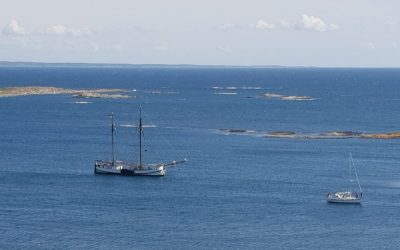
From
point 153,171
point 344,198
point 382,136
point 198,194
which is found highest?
point 382,136

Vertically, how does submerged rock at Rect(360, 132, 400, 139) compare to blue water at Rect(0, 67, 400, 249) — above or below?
above

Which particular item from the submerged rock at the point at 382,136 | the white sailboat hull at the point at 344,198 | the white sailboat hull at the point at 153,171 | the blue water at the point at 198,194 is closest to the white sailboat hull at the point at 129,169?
the white sailboat hull at the point at 153,171

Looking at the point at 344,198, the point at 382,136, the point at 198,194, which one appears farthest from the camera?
the point at 382,136

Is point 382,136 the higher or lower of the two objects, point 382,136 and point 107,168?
the higher

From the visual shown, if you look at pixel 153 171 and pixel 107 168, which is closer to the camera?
pixel 153 171

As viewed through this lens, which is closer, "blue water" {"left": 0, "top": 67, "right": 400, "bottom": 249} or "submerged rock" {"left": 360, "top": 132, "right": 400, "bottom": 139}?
"blue water" {"left": 0, "top": 67, "right": 400, "bottom": 249}

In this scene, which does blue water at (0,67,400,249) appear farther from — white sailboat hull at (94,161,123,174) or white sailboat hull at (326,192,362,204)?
white sailboat hull at (94,161,123,174)

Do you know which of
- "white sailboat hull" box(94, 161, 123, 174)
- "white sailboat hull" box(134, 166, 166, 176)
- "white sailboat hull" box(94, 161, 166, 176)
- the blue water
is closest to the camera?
the blue water

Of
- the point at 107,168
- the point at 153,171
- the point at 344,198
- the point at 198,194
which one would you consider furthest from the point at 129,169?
the point at 344,198

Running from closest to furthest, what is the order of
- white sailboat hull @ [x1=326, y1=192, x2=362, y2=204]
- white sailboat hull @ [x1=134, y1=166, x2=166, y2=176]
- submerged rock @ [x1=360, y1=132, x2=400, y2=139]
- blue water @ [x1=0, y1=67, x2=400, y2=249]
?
blue water @ [x1=0, y1=67, x2=400, y2=249]
white sailboat hull @ [x1=326, y1=192, x2=362, y2=204]
white sailboat hull @ [x1=134, y1=166, x2=166, y2=176]
submerged rock @ [x1=360, y1=132, x2=400, y2=139]

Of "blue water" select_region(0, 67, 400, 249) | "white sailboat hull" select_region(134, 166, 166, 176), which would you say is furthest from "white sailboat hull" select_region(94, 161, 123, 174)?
"white sailboat hull" select_region(134, 166, 166, 176)

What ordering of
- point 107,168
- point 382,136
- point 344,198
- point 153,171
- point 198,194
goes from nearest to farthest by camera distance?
point 344,198, point 198,194, point 153,171, point 107,168, point 382,136

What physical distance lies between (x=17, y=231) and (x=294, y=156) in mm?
57003

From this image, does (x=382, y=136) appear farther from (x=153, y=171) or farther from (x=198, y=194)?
(x=198, y=194)
